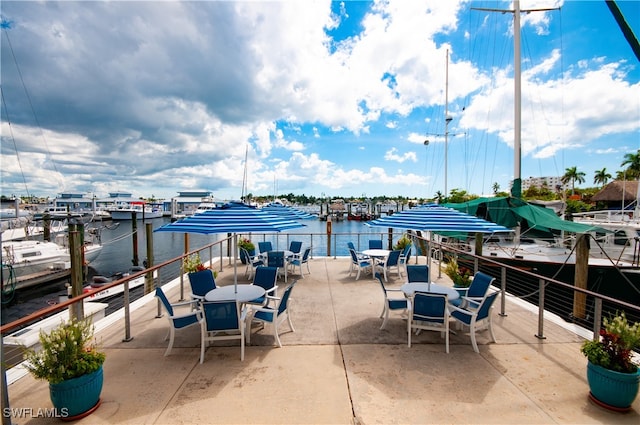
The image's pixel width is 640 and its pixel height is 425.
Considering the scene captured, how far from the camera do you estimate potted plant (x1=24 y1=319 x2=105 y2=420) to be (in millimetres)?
2713

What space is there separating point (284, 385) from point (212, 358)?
1228mm

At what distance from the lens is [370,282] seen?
769 cm

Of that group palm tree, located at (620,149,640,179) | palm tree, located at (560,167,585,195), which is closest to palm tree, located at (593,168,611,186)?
palm tree, located at (560,167,585,195)

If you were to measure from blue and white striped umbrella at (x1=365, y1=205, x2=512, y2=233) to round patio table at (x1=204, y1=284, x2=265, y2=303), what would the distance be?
240 centimetres

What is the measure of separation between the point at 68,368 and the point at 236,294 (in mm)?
2191

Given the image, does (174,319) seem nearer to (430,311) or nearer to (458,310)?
(430,311)

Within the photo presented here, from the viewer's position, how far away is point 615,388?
2887 mm

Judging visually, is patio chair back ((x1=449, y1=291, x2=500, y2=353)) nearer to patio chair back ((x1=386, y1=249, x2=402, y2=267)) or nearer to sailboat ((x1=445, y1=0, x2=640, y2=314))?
patio chair back ((x1=386, y1=249, x2=402, y2=267))

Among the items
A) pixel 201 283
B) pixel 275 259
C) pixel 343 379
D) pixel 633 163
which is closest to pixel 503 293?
pixel 343 379

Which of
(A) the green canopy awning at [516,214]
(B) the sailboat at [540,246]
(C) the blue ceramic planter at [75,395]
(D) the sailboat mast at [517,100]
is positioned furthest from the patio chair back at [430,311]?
(D) the sailboat mast at [517,100]

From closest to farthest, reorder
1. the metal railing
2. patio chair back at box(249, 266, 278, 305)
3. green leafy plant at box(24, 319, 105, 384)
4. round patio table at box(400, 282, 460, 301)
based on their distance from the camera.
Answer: green leafy plant at box(24, 319, 105, 384) → the metal railing → round patio table at box(400, 282, 460, 301) → patio chair back at box(249, 266, 278, 305)

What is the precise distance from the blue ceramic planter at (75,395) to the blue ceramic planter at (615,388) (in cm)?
509

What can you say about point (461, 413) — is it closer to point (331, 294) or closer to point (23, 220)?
point (331, 294)

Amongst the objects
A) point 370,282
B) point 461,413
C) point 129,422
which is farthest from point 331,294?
point 129,422
